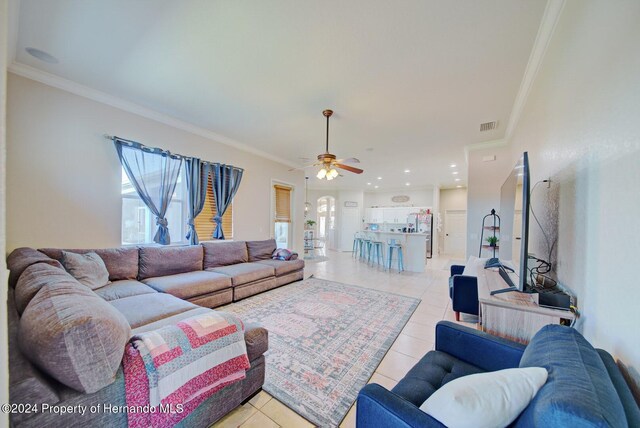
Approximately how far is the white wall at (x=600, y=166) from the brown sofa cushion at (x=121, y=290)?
11.8ft

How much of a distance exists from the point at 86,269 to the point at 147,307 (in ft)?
3.80

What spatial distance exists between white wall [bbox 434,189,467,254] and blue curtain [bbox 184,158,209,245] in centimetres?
906

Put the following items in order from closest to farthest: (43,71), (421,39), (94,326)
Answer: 1. (94,326)
2. (421,39)
3. (43,71)

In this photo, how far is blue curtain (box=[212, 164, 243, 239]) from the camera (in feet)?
14.4

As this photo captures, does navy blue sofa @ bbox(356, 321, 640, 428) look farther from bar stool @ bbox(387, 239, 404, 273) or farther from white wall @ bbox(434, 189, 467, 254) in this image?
white wall @ bbox(434, 189, 467, 254)

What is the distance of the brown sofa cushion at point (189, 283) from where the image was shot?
2.88 metres

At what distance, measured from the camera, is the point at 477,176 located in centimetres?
468

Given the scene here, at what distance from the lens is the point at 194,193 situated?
4.05 metres

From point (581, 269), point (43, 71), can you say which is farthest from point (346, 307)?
point (43, 71)

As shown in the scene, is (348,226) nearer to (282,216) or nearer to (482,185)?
(282,216)

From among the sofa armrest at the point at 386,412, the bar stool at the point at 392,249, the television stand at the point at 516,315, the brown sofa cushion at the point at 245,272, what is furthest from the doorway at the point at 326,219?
the sofa armrest at the point at 386,412

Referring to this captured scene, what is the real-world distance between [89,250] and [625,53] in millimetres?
4730

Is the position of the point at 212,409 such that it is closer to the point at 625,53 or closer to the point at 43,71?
the point at 625,53

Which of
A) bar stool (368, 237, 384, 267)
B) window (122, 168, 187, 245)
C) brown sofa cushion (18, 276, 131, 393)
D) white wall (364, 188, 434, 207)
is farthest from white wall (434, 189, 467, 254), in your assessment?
brown sofa cushion (18, 276, 131, 393)
